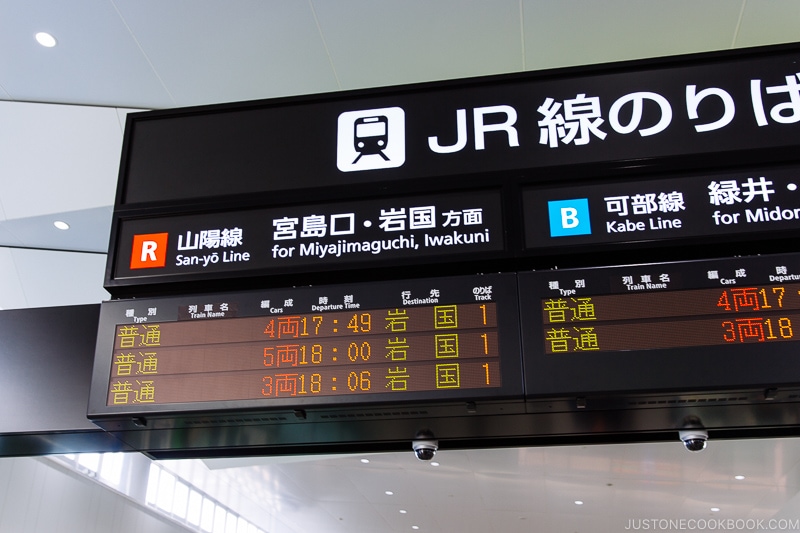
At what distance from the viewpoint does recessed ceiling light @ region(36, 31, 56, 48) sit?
182 inches

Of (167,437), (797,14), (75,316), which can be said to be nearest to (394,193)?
(167,437)

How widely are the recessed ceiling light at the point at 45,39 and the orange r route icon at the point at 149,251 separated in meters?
1.92

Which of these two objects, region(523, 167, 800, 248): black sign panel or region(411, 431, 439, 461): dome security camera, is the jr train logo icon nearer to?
region(523, 167, 800, 248): black sign panel

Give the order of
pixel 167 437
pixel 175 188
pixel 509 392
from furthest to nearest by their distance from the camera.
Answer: pixel 175 188
pixel 167 437
pixel 509 392

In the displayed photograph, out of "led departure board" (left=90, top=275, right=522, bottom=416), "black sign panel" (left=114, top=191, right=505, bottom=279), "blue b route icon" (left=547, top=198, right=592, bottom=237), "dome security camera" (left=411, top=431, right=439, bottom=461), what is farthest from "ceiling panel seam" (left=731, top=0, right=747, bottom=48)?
"dome security camera" (left=411, top=431, right=439, bottom=461)

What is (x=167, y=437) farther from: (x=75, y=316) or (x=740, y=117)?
(x=740, y=117)

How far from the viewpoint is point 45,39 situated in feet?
15.3

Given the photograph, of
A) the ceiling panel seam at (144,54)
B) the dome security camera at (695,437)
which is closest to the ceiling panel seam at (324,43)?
the ceiling panel seam at (144,54)

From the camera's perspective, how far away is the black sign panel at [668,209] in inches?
117

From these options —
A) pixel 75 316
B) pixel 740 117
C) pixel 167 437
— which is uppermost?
pixel 740 117

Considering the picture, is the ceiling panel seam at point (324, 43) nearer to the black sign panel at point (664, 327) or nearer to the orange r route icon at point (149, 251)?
the orange r route icon at point (149, 251)

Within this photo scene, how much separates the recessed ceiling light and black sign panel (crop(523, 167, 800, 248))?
315cm

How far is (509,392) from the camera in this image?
2.79 meters

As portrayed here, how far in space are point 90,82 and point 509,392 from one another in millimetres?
3665
